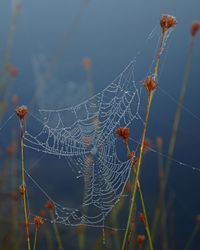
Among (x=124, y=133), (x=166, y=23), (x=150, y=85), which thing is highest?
(x=166, y=23)

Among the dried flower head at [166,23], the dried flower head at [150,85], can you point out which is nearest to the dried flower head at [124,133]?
the dried flower head at [150,85]

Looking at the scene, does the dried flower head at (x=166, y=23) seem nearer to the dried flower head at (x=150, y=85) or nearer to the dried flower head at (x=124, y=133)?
the dried flower head at (x=150, y=85)

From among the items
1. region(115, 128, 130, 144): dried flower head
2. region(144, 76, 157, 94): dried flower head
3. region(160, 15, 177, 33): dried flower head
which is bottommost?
region(115, 128, 130, 144): dried flower head

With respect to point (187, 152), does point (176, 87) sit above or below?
above

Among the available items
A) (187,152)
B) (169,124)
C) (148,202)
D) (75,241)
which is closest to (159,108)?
(169,124)

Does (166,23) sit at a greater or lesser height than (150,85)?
greater

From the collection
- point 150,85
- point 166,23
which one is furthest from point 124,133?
point 166,23

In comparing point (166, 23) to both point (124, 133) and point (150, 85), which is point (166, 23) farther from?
point (124, 133)

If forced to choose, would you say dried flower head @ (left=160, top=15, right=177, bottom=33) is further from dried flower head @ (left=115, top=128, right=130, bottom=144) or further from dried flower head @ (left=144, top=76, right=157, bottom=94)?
dried flower head @ (left=115, top=128, right=130, bottom=144)

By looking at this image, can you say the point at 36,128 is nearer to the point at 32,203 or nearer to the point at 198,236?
the point at 32,203

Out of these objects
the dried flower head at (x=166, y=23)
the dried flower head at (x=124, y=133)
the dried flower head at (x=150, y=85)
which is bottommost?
the dried flower head at (x=124, y=133)

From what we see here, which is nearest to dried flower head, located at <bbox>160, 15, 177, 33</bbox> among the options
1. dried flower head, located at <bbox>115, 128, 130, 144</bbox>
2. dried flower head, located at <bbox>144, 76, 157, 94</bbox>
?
dried flower head, located at <bbox>144, 76, 157, 94</bbox>
